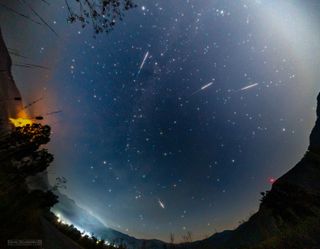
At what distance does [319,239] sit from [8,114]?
34.6m

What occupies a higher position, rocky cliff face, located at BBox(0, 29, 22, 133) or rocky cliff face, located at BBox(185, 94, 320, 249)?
rocky cliff face, located at BBox(0, 29, 22, 133)

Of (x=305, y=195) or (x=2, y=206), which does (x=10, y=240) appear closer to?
(x=2, y=206)

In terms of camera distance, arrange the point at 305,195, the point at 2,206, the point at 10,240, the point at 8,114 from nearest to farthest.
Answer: the point at 10,240, the point at 2,206, the point at 305,195, the point at 8,114

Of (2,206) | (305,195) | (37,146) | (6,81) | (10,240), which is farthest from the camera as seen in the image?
(6,81)

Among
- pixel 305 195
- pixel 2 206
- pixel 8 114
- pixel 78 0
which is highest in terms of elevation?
pixel 8 114

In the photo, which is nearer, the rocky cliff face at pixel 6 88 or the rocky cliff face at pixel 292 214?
the rocky cliff face at pixel 292 214

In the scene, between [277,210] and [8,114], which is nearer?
[277,210]

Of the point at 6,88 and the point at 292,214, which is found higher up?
the point at 6,88

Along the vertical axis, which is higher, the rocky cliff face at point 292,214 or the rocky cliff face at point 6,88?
the rocky cliff face at point 6,88

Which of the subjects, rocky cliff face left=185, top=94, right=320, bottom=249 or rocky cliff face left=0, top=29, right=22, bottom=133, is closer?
rocky cliff face left=185, top=94, right=320, bottom=249

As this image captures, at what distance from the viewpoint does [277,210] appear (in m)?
17.2

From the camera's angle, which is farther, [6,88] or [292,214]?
[6,88]

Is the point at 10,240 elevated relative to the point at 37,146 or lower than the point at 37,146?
lower

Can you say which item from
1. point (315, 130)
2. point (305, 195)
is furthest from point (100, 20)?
point (315, 130)
